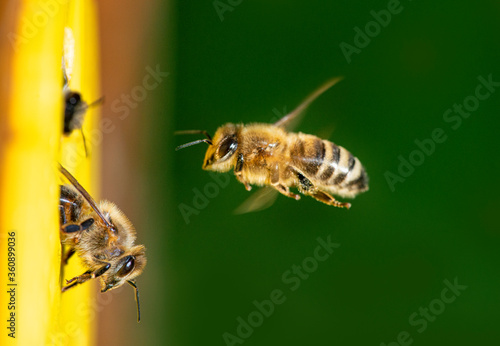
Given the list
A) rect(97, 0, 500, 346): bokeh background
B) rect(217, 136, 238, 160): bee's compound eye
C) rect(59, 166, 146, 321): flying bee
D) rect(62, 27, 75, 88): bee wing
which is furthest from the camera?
rect(97, 0, 500, 346): bokeh background

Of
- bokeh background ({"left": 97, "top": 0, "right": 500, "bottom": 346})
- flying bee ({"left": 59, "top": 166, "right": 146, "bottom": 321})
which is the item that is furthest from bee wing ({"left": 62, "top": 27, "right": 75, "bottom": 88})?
bokeh background ({"left": 97, "top": 0, "right": 500, "bottom": 346})

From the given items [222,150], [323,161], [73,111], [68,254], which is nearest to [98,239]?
[68,254]

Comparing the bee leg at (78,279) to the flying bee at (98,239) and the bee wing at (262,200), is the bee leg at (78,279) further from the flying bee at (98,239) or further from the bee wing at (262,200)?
the bee wing at (262,200)

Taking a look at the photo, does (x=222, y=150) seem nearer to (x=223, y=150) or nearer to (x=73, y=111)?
(x=223, y=150)

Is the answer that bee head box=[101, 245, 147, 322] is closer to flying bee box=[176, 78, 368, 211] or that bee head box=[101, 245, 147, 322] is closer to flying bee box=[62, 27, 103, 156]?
flying bee box=[62, 27, 103, 156]

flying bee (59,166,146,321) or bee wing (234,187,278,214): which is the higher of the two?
flying bee (59,166,146,321)

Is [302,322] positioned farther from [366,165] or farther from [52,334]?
[52,334]

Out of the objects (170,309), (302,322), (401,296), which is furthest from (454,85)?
(170,309)
